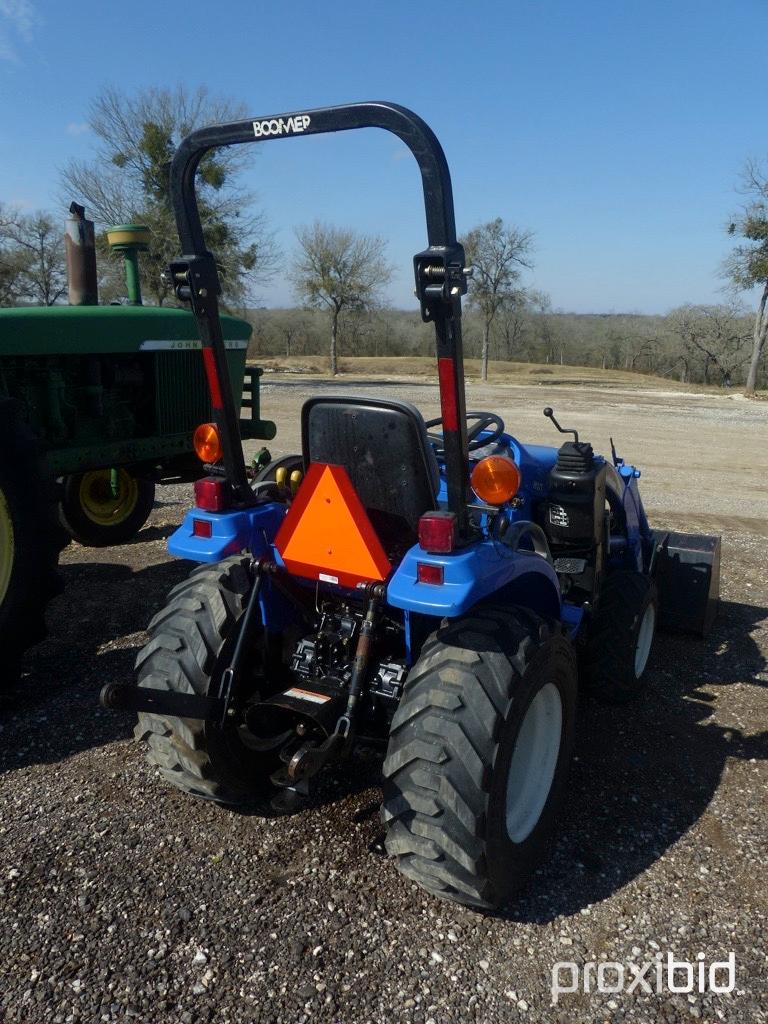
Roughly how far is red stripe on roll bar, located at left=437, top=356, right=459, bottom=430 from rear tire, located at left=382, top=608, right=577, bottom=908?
683mm

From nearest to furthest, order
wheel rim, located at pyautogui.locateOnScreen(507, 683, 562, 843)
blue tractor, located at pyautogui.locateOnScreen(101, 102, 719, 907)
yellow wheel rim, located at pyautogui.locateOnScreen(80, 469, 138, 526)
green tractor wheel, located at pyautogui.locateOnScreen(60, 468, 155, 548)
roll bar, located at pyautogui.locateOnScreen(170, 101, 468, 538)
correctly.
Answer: roll bar, located at pyautogui.locateOnScreen(170, 101, 468, 538)
blue tractor, located at pyautogui.locateOnScreen(101, 102, 719, 907)
wheel rim, located at pyautogui.locateOnScreen(507, 683, 562, 843)
green tractor wheel, located at pyautogui.locateOnScreen(60, 468, 155, 548)
yellow wheel rim, located at pyautogui.locateOnScreen(80, 469, 138, 526)

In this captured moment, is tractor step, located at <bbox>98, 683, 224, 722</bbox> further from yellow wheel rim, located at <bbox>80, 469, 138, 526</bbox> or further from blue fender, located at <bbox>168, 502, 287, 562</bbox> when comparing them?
yellow wheel rim, located at <bbox>80, 469, 138, 526</bbox>

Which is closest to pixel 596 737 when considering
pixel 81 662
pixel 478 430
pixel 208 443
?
pixel 478 430

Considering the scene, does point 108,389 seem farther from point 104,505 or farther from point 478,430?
point 478,430

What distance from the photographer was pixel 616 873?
2.80 meters

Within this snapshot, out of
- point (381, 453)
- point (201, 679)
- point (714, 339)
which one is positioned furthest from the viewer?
point (714, 339)

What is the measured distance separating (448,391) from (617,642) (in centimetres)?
220

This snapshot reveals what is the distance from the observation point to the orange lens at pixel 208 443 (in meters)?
2.96

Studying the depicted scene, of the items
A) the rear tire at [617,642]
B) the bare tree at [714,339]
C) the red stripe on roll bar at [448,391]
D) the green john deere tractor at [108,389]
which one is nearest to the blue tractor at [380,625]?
the red stripe on roll bar at [448,391]

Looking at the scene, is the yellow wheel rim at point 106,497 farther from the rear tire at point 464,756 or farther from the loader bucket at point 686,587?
the rear tire at point 464,756

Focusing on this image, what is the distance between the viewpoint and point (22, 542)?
3977 mm

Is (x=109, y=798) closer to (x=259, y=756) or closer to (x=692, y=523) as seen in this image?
(x=259, y=756)

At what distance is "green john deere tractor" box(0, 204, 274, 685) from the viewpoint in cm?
558

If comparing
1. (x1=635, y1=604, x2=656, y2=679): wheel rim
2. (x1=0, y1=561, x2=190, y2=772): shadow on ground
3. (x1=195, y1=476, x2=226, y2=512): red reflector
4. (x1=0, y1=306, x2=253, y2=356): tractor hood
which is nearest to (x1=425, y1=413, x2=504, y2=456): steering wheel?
(x1=195, y1=476, x2=226, y2=512): red reflector
